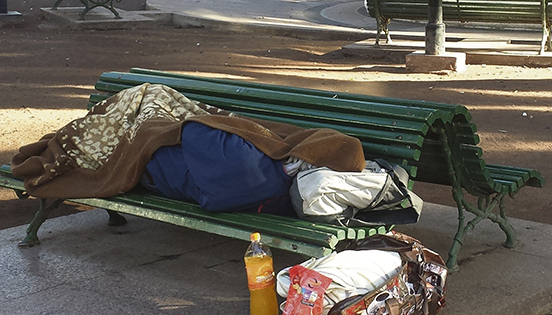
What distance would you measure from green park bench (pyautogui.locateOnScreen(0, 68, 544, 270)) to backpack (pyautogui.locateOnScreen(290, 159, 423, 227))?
2.6 inches

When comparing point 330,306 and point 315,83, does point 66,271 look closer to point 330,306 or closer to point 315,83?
point 330,306

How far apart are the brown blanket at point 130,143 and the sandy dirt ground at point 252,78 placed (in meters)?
0.91

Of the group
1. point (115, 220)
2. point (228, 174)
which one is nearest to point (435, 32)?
point (115, 220)

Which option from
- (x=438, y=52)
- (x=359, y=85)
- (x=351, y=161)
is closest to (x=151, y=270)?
(x=351, y=161)

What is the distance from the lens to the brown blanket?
11.6 ft

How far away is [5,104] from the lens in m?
8.40

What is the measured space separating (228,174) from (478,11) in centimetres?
852

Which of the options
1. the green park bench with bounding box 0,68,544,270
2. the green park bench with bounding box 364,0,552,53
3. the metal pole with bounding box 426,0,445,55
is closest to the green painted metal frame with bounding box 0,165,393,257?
the green park bench with bounding box 0,68,544,270

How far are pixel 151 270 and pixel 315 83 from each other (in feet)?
19.7

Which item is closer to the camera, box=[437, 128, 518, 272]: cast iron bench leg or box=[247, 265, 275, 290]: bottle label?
box=[247, 265, 275, 290]: bottle label

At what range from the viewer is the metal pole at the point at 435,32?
10141mm

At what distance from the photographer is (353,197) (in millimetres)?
3350

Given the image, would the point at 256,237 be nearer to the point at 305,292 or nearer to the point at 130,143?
the point at 305,292

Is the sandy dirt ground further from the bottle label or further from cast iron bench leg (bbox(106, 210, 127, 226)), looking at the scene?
the bottle label
